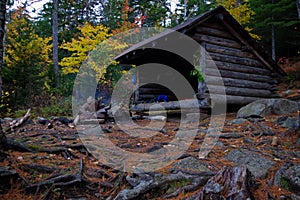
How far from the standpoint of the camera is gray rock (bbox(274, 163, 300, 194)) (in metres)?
2.88

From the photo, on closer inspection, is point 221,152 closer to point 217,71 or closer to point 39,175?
point 39,175

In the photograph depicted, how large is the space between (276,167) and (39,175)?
11.0 ft

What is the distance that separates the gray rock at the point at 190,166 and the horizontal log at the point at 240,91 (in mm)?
5234

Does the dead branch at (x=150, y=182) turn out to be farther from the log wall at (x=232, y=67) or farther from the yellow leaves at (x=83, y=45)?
the yellow leaves at (x=83, y=45)

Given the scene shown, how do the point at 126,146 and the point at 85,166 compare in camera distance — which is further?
the point at 126,146

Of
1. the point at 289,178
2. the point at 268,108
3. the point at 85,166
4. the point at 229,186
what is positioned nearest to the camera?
the point at 229,186

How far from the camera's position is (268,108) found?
7473mm

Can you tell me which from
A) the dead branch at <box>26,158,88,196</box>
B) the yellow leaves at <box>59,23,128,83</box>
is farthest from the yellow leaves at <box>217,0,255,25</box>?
the dead branch at <box>26,158,88,196</box>

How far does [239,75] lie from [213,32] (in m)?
1.99

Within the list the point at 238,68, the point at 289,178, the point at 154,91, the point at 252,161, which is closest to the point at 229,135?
the point at 252,161

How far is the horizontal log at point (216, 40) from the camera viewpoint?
8.95m

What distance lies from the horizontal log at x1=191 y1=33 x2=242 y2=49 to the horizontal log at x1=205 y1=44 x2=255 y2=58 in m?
0.15

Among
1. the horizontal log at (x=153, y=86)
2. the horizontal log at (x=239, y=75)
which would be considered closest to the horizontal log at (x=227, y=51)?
the horizontal log at (x=239, y=75)

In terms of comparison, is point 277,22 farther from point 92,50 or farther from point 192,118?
point 92,50
